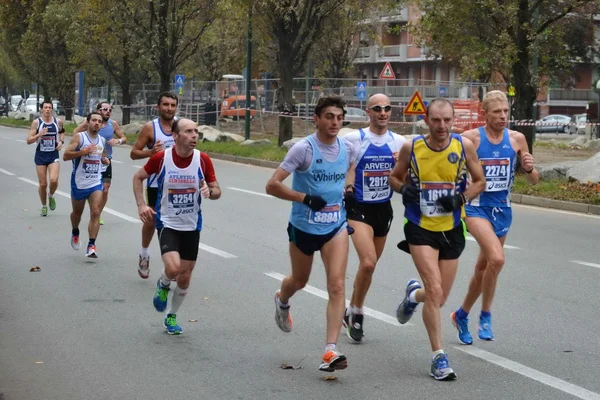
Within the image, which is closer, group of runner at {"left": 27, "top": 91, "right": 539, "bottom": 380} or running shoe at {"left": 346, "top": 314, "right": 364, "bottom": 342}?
group of runner at {"left": 27, "top": 91, "right": 539, "bottom": 380}

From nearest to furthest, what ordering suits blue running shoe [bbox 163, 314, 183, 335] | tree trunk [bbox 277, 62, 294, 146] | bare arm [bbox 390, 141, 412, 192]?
bare arm [bbox 390, 141, 412, 192] < blue running shoe [bbox 163, 314, 183, 335] < tree trunk [bbox 277, 62, 294, 146]

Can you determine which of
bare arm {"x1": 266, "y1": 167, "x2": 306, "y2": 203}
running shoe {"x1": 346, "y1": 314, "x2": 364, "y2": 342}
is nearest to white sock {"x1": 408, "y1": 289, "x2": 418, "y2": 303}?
running shoe {"x1": 346, "y1": 314, "x2": 364, "y2": 342}

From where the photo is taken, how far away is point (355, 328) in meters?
7.70

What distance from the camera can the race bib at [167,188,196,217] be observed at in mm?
7875

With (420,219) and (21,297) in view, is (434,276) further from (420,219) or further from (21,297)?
(21,297)

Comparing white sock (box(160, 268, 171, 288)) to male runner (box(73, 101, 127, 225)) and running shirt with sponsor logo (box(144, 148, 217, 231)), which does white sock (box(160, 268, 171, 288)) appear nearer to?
running shirt with sponsor logo (box(144, 148, 217, 231))

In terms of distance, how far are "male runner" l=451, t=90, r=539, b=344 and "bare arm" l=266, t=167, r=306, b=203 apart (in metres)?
1.46

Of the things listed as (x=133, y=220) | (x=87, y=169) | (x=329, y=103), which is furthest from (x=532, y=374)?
(x=133, y=220)

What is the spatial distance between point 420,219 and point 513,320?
2.04 meters

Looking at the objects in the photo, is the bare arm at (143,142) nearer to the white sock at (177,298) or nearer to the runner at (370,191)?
the white sock at (177,298)

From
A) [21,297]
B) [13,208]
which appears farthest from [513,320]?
[13,208]

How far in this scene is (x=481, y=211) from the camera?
7562 millimetres

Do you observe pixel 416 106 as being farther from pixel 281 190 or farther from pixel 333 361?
pixel 333 361

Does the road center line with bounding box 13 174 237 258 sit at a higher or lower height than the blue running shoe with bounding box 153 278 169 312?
lower
